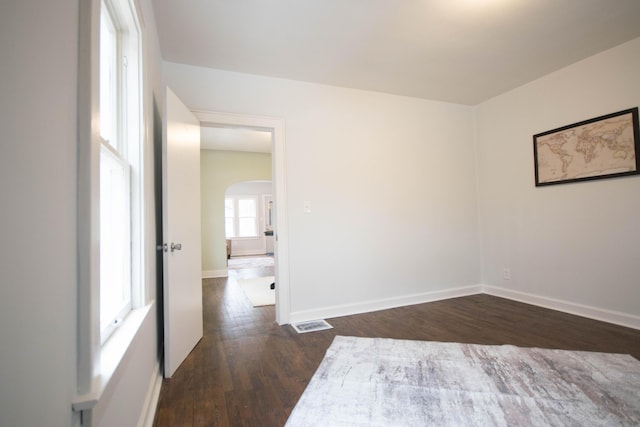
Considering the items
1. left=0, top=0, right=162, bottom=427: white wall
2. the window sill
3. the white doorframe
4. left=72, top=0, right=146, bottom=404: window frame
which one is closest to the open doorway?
the white doorframe

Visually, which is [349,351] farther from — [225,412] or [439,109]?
[439,109]

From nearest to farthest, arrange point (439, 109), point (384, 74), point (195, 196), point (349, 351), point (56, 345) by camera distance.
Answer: point (56, 345) < point (349, 351) < point (195, 196) < point (384, 74) < point (439, 109)

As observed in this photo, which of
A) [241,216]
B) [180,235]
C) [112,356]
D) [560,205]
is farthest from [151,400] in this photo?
[241,216]

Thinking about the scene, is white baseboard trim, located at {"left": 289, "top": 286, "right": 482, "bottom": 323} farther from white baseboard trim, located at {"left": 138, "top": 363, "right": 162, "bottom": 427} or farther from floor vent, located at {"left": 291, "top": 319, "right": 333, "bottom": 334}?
white baseboard trim, located at {"left": 138, "top": 363, "right": 162, "bottom": 427}

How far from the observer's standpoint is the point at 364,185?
138 inches

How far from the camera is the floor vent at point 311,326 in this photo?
2879mm

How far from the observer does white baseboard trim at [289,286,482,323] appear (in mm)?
3160

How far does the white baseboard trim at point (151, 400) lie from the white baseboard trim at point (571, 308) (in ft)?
12.6

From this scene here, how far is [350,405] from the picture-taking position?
5.46 feet

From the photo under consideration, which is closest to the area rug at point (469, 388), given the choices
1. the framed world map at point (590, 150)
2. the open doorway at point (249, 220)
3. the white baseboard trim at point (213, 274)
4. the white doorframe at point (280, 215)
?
the white doorframe at point (280, 215)

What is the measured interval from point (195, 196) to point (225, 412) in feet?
5.53

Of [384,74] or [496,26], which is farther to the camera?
[384,74]

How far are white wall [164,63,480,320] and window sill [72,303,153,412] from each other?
179 centimetres

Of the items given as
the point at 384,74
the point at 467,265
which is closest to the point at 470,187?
Result: the point at 467,265
